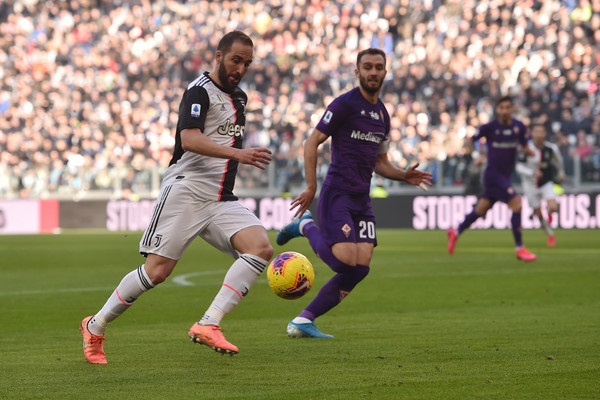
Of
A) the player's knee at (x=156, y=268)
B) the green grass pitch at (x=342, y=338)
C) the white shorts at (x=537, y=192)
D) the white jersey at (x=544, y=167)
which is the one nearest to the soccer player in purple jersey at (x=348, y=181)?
the green grass pitch at (x=342, y=338)

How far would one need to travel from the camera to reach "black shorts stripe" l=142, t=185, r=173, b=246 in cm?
738

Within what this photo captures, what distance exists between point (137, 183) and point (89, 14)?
34.5 ft

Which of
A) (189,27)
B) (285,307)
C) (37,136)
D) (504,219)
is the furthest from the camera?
(189,27)

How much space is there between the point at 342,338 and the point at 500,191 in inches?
380

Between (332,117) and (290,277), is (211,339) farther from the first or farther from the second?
(332,117)

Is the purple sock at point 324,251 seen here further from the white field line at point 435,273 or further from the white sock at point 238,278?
the white field line at point 435,273

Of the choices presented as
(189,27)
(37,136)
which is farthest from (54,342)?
(189,27)

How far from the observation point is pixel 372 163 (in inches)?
359

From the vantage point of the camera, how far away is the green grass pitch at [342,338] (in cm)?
615

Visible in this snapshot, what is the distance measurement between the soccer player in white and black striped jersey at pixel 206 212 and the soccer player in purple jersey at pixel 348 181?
1.23 metres

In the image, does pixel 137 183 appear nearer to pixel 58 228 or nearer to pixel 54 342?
pixel 58 228

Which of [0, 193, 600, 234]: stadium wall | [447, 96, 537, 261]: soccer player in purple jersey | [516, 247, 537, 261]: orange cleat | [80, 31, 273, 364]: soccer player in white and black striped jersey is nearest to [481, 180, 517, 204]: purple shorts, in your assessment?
[447, 96, 537, 261]: soccer player in purple jersey

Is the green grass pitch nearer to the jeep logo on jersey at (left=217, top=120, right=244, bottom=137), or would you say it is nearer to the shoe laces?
the shoe laces

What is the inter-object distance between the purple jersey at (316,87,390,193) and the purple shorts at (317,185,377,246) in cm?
7
